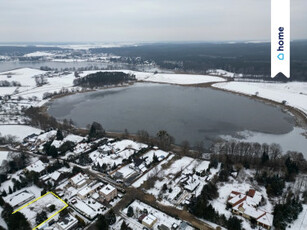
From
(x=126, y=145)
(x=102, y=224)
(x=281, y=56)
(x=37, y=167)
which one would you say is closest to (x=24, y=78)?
(x=37, y=167)

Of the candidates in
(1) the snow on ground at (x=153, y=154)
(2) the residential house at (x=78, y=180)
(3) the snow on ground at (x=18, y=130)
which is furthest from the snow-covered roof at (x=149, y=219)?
(3) the snow on ground at (x=18, y=130)

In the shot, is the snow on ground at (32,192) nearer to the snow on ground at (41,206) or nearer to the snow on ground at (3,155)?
the snow on ground at (41,206)

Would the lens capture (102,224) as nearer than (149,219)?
Yes

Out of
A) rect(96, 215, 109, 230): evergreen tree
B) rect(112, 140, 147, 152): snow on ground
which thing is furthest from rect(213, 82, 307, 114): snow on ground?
rect(96, 215, 109, 230): evergreen tree

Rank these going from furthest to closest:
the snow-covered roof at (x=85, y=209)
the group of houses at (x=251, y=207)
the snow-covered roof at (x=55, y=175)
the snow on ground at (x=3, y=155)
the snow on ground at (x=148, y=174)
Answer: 1. the snow on ground at (x=3, y=155)
2. the snow-covered roof at (x=55, y=175)
3. the snow on ground at (x=148, y=174)
4. the snow-covered roof at (x=85, y=209)
5. the group of houses at (x=251, y=207)

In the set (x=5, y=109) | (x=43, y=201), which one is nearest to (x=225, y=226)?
(x=43, y=201)

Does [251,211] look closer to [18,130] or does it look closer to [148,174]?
[148,174]

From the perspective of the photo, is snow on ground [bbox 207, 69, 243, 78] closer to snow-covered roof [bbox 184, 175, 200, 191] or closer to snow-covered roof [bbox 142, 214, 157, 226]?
snow-covered roof [bbox 184, 175, 200, 191]
